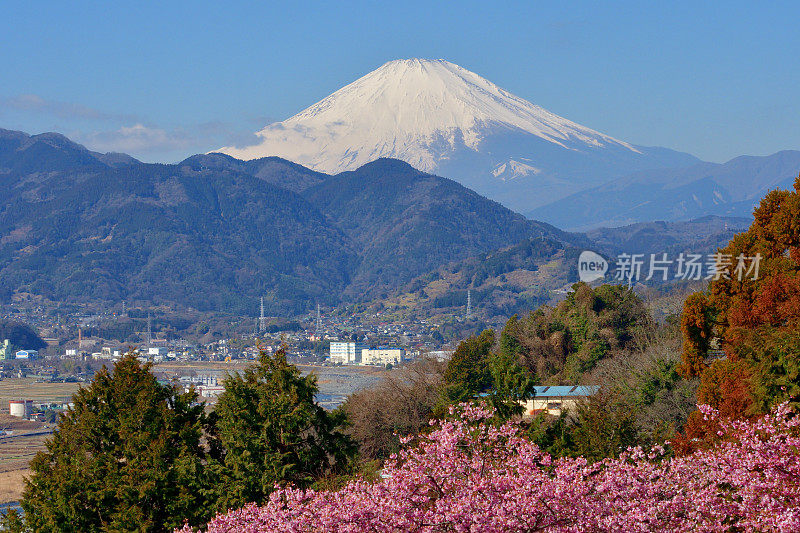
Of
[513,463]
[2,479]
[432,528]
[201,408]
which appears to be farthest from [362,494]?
[2,479]

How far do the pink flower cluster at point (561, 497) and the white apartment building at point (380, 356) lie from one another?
106 metres

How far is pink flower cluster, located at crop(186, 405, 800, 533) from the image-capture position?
30.9 feet

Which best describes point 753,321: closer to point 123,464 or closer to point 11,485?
point 123,464

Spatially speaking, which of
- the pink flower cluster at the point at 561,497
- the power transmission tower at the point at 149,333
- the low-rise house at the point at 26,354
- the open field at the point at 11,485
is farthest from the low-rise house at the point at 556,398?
the power transmission tower at the point at 149,333

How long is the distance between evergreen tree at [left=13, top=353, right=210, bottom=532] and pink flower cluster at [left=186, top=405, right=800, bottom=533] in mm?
6389

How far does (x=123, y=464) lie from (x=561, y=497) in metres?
10.5

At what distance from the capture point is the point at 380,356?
12112cm

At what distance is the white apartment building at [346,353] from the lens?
407ft

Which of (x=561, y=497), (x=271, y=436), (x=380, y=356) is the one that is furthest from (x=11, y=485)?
(x=380, y=356)

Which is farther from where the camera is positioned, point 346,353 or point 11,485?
point 346,353

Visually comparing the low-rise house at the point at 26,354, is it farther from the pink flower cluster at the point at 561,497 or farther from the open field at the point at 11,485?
the pink flower cluster at the point at 561,497

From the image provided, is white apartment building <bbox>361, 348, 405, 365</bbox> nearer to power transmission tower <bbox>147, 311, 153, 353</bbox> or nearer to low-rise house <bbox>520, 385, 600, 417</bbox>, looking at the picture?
power transmission tower <bbox>147, 311, 153, 353</bbox>

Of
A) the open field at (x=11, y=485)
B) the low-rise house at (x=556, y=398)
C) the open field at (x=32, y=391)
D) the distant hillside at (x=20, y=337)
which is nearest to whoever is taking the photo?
the low-rise house at (x=556, y=398)

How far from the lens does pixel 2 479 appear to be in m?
45.8
